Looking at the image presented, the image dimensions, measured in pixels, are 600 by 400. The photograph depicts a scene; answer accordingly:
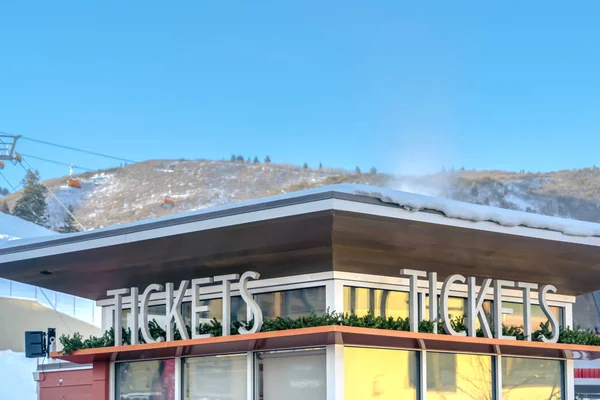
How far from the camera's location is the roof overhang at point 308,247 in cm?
1518

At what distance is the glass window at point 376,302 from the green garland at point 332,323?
1.09 feet

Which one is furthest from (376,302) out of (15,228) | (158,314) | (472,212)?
(15,228)

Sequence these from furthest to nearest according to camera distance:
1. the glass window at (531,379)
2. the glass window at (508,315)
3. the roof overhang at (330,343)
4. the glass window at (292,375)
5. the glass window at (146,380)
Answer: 1. the glass window at (146,380)
2. the glass window at (531,379)
3. the glass window at (508,315)
4. the glass window at (292,375)
5. the roof overhang at (330,343)

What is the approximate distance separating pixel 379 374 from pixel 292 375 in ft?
4.71

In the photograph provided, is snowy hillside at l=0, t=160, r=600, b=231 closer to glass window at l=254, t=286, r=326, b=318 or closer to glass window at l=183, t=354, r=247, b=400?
glass window at l=183, t=354, r=247, b=400

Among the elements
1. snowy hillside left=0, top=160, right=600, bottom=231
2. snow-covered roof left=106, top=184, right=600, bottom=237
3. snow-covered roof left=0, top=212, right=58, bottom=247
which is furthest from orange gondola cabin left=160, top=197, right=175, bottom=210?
snowy hillside left=0, top=160, right=600, bottom=231

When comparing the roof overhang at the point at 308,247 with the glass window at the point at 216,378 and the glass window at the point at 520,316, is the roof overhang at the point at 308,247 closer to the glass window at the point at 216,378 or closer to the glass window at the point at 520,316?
the glass window at the point at 520,316

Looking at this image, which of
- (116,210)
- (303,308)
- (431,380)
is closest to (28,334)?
(303,308)

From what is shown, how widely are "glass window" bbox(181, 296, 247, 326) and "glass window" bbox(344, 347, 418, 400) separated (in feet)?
8.33

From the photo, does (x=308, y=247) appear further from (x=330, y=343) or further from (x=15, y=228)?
(x=15, y=228)

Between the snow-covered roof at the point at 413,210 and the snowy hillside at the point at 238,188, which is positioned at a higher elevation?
Result: the snowy hillside at the point at 238,188

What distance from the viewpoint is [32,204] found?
398 feet

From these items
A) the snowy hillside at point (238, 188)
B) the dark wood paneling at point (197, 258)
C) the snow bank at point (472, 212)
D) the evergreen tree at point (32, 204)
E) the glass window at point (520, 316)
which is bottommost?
the glass window at point (520, 316)

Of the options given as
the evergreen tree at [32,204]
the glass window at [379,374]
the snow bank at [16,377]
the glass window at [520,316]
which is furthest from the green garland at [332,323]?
the evergreen tree at [32,204]
